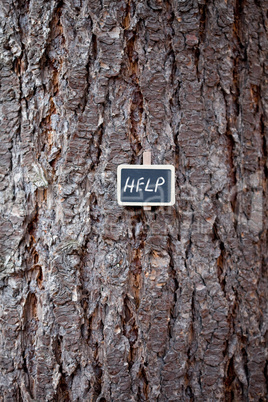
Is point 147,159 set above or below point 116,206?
above

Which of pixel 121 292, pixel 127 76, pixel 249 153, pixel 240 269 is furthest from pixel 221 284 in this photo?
pixel 127 76

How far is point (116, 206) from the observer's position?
2.94ft

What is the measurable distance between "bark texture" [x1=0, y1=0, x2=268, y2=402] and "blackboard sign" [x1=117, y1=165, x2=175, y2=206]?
0.12ft

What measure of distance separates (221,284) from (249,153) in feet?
1.34

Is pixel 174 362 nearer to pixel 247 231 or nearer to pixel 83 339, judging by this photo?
pixel 83 339

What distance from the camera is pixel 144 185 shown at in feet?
2.86

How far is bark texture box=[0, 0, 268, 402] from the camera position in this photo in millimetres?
895

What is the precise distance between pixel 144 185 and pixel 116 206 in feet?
0.33

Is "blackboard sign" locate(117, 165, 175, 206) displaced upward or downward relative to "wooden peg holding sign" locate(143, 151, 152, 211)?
downward

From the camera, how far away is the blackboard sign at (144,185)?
87 cm

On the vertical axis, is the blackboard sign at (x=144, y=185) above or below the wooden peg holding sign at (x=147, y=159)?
below

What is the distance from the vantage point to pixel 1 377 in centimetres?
96

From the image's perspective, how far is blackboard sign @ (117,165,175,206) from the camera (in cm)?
87

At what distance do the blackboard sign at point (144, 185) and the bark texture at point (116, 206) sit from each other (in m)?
0.04
